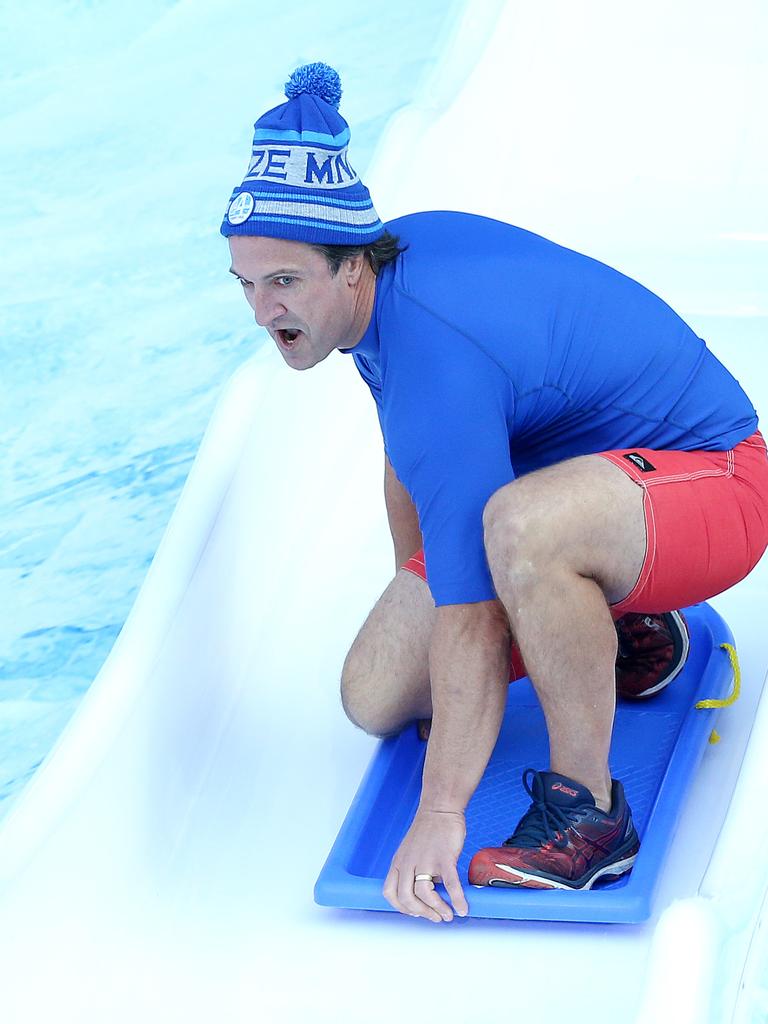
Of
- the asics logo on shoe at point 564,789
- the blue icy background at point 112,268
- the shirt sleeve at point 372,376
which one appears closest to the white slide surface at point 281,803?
the asics logo on shoe at point 564,789

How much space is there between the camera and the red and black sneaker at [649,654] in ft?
6.30

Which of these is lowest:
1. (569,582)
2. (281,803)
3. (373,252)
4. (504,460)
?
(281,803)

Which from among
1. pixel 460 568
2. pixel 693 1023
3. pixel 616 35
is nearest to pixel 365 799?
pixel 460 568

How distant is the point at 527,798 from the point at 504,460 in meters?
0.47

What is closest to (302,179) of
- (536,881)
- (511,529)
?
(511,529)

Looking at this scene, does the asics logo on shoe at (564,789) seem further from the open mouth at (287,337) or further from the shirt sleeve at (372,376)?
the open mouth at (287,337)

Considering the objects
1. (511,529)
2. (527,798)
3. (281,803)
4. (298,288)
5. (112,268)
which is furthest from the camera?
(112,268)

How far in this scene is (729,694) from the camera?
194 centimetres

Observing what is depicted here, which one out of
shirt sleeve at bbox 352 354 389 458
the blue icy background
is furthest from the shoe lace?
the blue icy background

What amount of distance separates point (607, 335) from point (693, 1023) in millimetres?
799

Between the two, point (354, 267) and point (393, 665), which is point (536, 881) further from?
point (354, 267)

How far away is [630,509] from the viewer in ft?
5.26

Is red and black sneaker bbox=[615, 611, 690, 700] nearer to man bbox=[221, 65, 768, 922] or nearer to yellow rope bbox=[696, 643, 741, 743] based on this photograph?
yellow rope bbox=[696, 643, 741, 743]

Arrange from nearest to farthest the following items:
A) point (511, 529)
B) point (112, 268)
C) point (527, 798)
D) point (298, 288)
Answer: point (511, 529) < point (298, 288) < point (527, 798) < point (112, 268)
